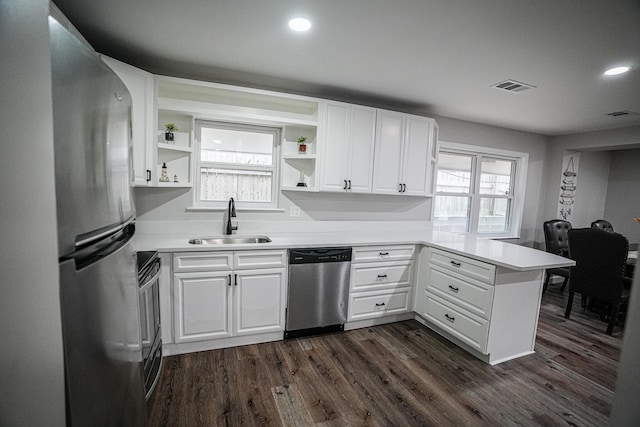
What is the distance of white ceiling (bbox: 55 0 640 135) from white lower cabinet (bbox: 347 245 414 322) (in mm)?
1665

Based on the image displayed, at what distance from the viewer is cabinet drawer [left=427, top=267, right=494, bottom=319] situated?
234 centimetres

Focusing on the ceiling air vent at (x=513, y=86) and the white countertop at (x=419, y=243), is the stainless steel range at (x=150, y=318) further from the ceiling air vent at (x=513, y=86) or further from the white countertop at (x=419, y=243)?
the ceiling air vent at (x=513, y=86)

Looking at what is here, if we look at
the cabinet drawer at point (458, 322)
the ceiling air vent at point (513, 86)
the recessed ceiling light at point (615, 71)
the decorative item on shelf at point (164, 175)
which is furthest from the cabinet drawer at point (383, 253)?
the recessed ceiling light at point (615, 71)

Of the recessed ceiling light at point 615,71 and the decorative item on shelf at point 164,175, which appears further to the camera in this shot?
the decorative item on shelf at point 164,175

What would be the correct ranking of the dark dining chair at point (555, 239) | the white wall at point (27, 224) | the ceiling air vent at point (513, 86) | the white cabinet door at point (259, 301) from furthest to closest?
the dark dining chair at point (555, 239) → the ceiling air vent at point (513, 86) → the white cabinet door at point (259, 301) → the white wall at point (27, 224)

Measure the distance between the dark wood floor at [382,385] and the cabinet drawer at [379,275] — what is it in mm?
476

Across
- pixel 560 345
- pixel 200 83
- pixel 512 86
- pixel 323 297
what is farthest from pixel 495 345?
pixel 200 83

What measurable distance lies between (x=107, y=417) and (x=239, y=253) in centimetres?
155

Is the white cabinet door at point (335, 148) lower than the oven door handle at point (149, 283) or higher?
higher

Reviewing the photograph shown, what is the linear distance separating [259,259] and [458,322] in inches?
73.3

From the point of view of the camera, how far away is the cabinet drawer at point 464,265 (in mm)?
2318

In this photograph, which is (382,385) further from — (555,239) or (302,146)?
(555,239)

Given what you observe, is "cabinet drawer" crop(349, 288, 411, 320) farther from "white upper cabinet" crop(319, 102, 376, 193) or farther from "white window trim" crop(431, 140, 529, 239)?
"white window trim" crop(431, 140, 529, 239)

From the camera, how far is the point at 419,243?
3.06 metres
